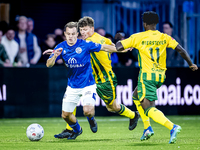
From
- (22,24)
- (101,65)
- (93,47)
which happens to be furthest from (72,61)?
(22,24)

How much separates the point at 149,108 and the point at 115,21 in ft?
24.8

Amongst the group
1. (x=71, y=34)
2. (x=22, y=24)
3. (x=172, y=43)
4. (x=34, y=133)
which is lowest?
(x=34, y=133)

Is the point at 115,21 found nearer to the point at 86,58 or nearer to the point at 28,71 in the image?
the point at 28,71

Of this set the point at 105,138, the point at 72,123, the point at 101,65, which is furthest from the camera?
the point at 101,65

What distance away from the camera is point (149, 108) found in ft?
20.9

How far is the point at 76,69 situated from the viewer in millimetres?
6973

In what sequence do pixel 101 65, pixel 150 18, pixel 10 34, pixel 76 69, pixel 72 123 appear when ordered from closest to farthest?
1. pixel 150 18
2. pixel 76 69
3. pixel 72 123
4. pixel 101 65
5. pixel 10 34

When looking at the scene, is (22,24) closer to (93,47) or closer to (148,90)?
(93,47)

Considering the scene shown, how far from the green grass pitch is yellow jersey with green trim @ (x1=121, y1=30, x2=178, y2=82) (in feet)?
3.52

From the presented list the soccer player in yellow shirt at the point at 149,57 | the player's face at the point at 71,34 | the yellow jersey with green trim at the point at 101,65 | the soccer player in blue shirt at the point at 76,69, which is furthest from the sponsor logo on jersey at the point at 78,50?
the yellow jersey with green trim at the point at 101,65

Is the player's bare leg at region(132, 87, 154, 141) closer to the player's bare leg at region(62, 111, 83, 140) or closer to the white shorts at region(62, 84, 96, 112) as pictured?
the white shorts at region(62, 84, 96, 112)

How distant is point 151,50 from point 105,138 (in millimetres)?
1790

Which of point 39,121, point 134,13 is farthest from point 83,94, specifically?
point 134,13

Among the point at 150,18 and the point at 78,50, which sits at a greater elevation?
the point at 150,18
